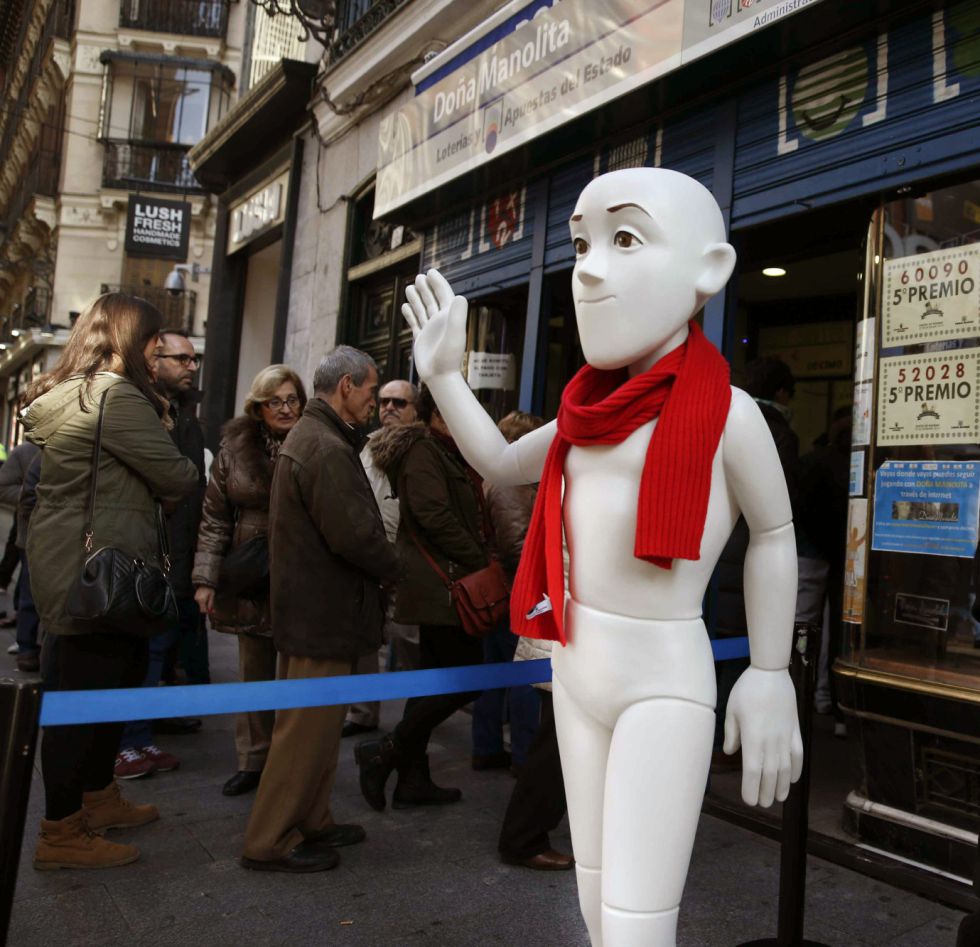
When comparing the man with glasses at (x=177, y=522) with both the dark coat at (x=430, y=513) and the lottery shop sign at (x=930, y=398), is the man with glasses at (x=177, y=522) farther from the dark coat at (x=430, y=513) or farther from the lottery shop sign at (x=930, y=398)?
the lottery shop sign at (x=930, y=398)

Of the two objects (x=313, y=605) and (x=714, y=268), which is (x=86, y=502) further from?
(x=714, y=268)

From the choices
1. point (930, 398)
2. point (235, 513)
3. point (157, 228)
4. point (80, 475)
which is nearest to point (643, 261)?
point (930, 398)

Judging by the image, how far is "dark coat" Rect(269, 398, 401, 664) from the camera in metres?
3.26

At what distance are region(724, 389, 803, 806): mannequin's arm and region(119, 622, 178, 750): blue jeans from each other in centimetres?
280

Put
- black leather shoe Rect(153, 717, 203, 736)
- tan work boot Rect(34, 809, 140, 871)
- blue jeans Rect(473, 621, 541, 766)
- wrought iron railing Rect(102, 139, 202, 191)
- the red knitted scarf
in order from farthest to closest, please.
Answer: wrought iron railing Rect(102, 139, 202, 191)
black leather shoe Rect(153, 717, 203, 736)
blue jeans Rect(473, 621, 541, 766)
tan work boot Rect(34, 809, 140, 871)
the red knitted scarf

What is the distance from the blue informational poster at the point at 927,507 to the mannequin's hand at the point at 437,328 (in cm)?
201

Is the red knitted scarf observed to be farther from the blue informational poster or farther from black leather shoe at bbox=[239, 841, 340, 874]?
the blue informational poster

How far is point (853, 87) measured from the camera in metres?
3.88

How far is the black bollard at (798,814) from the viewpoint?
8.36ft

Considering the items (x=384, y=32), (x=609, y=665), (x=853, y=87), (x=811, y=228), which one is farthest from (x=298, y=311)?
(x=609, y=665)

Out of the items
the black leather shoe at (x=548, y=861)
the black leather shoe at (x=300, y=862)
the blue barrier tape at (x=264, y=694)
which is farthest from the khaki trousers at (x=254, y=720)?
the blue barrier tape at (x=264, y=694)

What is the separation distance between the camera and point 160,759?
4.39 m

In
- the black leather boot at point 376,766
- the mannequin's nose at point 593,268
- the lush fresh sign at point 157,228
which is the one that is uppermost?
the lush fresh sign at point 157,228

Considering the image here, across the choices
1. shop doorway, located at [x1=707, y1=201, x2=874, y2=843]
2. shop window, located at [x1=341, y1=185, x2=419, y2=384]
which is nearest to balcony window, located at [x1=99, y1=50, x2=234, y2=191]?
shop window, located at [x1=341, y1=185, x2=419, y2=384]
